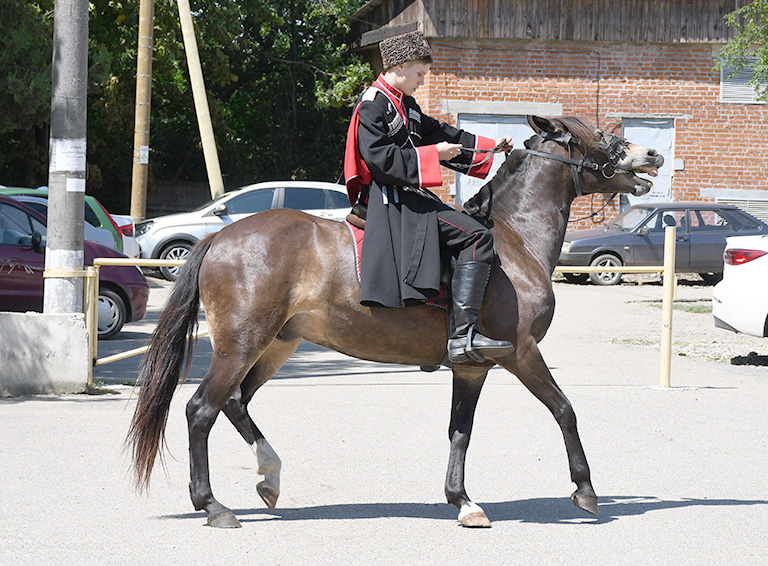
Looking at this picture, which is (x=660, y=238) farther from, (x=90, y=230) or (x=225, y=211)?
(x=90, y=230)

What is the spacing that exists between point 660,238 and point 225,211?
9648 mm

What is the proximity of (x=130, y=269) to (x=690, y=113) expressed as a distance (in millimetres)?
18179

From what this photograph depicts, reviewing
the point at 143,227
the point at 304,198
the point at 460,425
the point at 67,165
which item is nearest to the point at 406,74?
the point at 460,425

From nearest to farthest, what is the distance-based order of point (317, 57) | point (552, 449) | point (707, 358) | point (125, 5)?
point (552, 449), point (707, 358), point (125, 5), point (317, 57)

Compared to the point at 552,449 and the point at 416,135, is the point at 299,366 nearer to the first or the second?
the point at 552,449

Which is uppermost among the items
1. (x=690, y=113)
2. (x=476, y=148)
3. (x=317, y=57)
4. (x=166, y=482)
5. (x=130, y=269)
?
(x=317, y=57)

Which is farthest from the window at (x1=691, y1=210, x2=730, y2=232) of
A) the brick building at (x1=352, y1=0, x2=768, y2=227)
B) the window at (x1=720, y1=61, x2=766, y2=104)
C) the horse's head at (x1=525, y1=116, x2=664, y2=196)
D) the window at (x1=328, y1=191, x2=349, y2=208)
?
the horse's head at (x1=525, y1=116, x2=664, y2=196)

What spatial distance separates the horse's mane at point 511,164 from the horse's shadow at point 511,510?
170 centimetres

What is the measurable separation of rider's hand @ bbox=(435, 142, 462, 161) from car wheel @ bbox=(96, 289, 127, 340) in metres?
9.09

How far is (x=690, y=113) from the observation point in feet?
89.2

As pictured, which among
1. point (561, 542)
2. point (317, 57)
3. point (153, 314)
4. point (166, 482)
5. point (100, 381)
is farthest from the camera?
point (317, 57)

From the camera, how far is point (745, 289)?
1148 centimetres

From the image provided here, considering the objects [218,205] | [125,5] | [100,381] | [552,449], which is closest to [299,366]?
[100,381]

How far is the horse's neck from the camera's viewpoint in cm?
601
